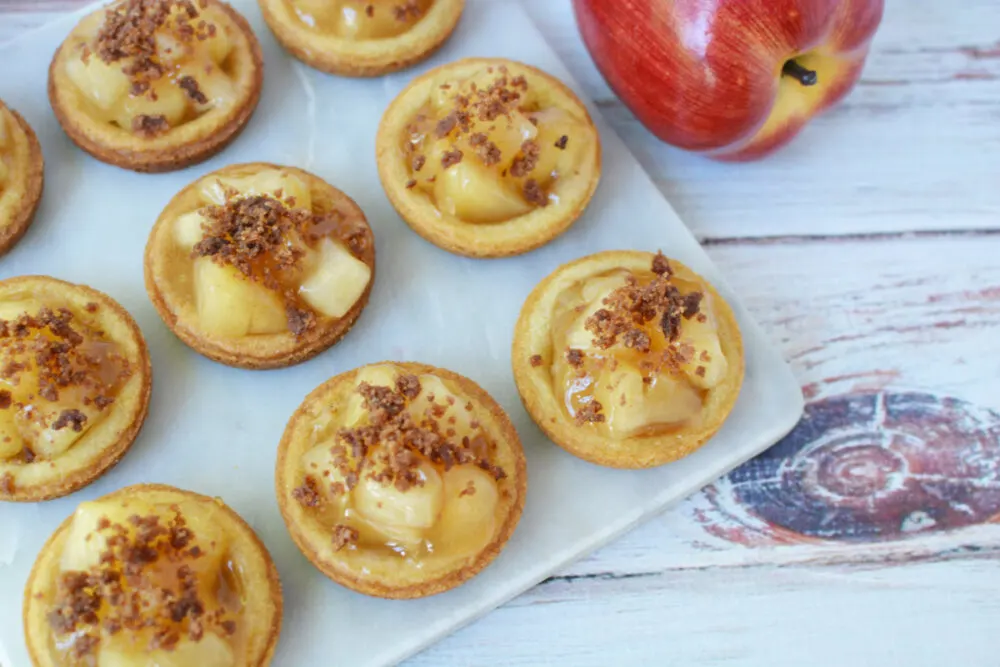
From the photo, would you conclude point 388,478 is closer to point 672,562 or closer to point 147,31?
point 672,562

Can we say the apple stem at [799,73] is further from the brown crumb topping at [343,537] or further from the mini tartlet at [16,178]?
the mini tartlet at [16,178]

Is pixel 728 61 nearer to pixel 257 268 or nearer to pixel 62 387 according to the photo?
pixel 257 268

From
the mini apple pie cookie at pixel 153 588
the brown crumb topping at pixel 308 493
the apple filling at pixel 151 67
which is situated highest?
the apple filling at pixel 151 67

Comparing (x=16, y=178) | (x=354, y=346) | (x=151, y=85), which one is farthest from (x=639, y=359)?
(x=16, y=178)

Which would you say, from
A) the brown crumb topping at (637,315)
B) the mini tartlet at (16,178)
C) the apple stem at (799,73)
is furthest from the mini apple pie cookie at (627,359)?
the mini tartlet at (16,178)

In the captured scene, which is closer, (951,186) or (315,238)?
(315,238)

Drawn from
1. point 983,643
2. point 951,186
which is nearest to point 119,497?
point 983,643

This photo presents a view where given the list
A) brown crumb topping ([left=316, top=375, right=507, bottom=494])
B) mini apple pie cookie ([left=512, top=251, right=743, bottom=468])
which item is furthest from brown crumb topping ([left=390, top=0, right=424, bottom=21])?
brown crumb topping ([left=316, top=375, right=507, bottom=494])
